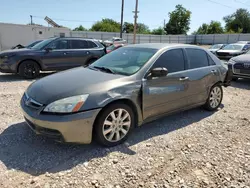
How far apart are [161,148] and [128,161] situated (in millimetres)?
623

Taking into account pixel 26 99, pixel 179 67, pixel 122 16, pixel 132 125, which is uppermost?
pixel 122 16

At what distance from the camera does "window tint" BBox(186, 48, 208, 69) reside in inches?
165

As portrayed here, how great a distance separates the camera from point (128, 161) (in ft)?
9.23

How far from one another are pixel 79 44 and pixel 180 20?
181ft

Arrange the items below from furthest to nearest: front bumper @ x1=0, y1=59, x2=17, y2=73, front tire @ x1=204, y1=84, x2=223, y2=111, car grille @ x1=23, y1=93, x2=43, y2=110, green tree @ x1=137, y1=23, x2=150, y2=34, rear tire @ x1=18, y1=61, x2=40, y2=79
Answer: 1. green tree @ x1=137, y1=23, x2=150, y2=34
2. rear tire @ x1=18, y1=61, x2=40, y2=79
3. front bumper @ x1=0, y1=59, x2=17, y2=73
4. front tire @ x1=204, y1=84, x2=223, y2=111
5. car grille @ x1=23, y1=93, x2=43, y2=110

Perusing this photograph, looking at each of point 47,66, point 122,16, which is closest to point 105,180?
point 47,66

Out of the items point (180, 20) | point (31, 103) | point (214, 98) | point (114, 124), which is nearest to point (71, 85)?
point (31, 103)

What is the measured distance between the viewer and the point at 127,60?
379 centimetres

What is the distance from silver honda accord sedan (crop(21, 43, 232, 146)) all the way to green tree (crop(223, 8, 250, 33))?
6443cm

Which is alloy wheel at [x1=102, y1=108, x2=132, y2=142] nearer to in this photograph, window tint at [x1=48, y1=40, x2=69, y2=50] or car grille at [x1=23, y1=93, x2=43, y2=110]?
car grille at [x1=23, y1=93, x2=43, y2=110]

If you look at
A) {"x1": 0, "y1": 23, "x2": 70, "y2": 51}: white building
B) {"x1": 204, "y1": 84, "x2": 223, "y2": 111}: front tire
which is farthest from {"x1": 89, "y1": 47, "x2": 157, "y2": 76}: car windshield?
{"x1": 0, "y1": 23, "x2": 70, "y2": 51}: white building

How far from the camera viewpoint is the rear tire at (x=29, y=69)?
766 centimetres

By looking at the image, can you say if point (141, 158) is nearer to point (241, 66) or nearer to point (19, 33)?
point (241, 66)

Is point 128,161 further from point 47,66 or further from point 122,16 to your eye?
point 122,16
